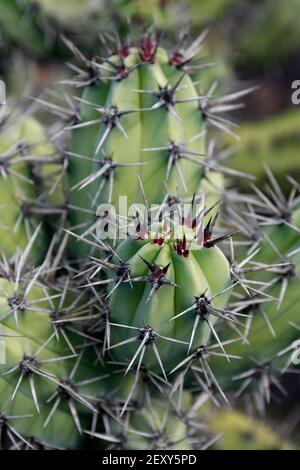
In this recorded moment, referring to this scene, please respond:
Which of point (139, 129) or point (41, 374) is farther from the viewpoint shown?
point (139, 129)

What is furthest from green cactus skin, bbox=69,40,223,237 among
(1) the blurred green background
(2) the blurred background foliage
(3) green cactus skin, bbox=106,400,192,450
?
(1) the blurred green background

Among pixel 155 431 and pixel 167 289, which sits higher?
pixel 167 289

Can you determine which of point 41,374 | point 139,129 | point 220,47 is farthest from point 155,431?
point 220,47

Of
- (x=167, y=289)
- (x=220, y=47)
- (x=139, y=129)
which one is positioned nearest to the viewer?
(x=167, y=289)

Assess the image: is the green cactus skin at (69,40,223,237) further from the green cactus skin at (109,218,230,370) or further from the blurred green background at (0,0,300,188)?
the blurred green background at (0,0,300,188)

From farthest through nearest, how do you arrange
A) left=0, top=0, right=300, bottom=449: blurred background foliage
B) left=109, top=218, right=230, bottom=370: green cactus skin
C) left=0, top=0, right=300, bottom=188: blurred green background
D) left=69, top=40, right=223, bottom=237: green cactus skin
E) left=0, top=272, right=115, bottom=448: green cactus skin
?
1. left=0, top=0, right=300, bottom=188: blurred green background
2. left=0, top=0, right=300, bottom=449: blurred background foliage
3. left=69, top=40, right=223, bottom=237: green cactus skin
4. left=0, top=272, right=115, bottom=448: green cactus skin
5. left=109, top=218, right=230, bottom=370: green cactus skin

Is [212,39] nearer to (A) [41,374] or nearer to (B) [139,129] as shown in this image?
(B) [139,129]
